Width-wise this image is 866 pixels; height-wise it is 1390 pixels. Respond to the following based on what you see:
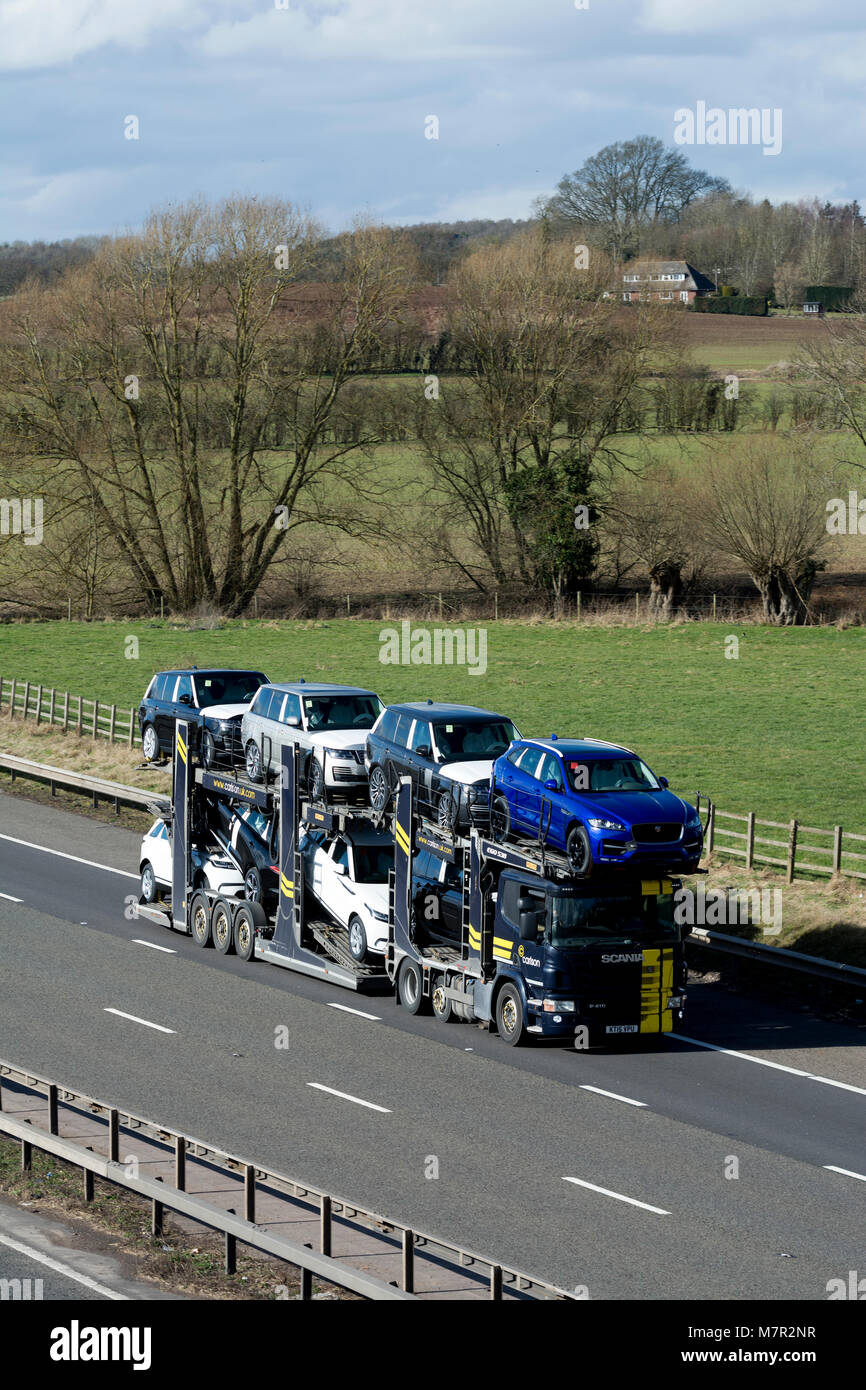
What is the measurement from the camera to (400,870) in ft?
68.7

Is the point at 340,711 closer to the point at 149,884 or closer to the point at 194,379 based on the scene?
the point at 149,884

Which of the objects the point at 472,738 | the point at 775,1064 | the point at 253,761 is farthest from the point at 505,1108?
the point at 253,761

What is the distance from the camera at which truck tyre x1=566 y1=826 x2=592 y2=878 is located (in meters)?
18.8

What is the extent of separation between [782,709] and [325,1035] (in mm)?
24632

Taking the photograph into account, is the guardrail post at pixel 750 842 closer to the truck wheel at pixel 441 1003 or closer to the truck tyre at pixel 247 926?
the truck wheel at pixel 441 1003

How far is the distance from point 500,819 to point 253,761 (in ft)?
17.4

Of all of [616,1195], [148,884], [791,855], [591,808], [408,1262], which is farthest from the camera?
[791,855]

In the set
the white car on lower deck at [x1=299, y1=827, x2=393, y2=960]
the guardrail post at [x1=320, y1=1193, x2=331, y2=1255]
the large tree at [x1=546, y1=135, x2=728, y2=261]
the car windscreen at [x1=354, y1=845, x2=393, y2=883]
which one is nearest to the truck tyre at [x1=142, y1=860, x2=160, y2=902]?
the white car on lower deck at [x1=299, y1=827, x2=393, y2=960]

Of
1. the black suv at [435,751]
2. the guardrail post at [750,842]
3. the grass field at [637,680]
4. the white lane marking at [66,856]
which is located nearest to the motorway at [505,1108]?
the black suv at [435,751]

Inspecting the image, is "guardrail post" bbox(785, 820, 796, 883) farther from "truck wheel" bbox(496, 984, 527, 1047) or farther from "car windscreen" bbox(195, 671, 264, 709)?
"car windscreen" bbox(195, 671, 264, 709)

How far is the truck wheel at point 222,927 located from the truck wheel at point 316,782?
7.93 feet

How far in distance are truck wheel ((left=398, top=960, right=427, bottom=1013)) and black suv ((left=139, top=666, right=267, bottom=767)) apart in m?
5.47

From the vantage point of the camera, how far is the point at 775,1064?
19828mm

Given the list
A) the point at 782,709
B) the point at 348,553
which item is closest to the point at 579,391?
the point at 348,553
